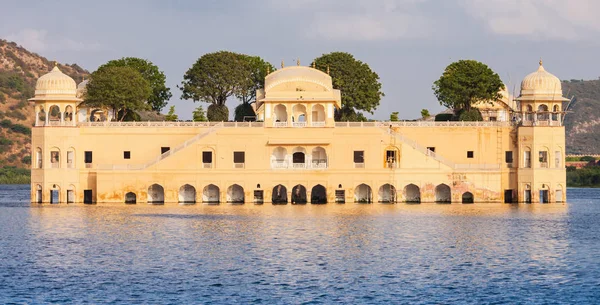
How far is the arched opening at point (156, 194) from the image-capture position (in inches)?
3098

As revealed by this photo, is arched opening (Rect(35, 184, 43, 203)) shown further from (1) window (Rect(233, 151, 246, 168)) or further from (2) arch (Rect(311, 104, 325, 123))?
(2) arch (Rect(311, 104, 325, 123))

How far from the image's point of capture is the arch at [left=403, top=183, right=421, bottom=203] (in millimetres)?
79438

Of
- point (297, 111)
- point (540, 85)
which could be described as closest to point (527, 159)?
point (540, 85)

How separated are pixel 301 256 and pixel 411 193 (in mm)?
34944

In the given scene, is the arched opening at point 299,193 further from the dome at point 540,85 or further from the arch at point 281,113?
the dome at point 540,85

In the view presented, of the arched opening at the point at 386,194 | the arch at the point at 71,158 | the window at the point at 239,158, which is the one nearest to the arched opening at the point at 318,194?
the arched opening at the point at 386,194

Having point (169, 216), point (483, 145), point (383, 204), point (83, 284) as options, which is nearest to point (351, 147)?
point (383, 204)

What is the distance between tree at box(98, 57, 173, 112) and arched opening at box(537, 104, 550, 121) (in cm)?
3320

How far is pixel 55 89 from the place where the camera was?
80.4 meters

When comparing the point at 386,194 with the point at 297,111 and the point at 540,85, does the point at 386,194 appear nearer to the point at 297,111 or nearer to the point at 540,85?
the point at 297,111

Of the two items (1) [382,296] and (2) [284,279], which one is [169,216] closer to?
(2) [284,279]

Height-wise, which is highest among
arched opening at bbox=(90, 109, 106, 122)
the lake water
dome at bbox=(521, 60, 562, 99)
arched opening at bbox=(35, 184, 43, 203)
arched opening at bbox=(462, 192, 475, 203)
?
dome at bbox=(521, 60, 562, 99)

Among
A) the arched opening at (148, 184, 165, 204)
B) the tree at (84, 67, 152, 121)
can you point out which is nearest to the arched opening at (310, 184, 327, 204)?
the arched opening at (148, 184, 165, 204)

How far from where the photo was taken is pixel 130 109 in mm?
87688
